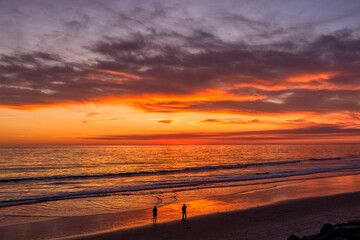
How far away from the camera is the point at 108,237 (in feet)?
52.2

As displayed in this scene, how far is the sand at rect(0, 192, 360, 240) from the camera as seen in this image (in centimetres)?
1598

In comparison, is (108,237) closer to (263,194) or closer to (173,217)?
(173,217)

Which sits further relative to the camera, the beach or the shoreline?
the beach

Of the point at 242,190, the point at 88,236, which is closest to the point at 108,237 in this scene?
the point at 88,236

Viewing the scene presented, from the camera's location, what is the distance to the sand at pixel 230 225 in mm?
15984

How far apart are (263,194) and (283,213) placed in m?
8.86

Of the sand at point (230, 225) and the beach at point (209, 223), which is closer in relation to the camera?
the sand at point (230, 225)

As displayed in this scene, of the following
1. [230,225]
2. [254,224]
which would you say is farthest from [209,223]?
[254,224]

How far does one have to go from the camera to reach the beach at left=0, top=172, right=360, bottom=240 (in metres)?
16.2

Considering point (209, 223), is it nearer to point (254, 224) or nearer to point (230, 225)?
point (230, 225)

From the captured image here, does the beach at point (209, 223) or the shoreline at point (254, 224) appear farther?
the beach at point (209, 223)

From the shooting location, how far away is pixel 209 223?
723 inches

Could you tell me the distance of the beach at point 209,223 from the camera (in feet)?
53.0

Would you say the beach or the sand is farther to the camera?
the beach
